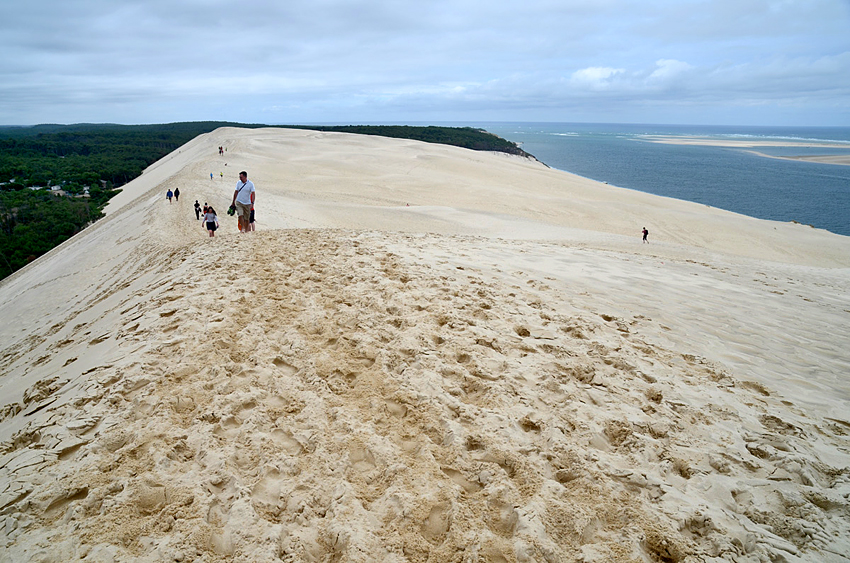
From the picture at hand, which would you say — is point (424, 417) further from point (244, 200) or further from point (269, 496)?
point (244, 200)

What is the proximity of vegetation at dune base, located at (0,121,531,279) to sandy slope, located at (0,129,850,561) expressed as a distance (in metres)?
31.9

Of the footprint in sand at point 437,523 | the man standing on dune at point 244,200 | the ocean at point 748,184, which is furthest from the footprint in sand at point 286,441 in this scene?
the ocean at point 748,184

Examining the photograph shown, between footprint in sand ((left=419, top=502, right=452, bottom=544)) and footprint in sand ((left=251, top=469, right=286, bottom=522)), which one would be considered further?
footprint in sand ((left=251, top=469, right=286, bottom=522))

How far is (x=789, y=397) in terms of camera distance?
443 centimetres

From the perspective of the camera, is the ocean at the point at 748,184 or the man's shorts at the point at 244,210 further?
the ocean at the point at 748,184

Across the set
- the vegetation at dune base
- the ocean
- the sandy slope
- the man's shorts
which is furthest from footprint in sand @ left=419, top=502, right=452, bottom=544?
the ocean

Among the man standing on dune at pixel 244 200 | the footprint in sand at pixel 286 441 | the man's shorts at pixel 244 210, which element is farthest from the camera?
the man's shorts at pixel 244 210

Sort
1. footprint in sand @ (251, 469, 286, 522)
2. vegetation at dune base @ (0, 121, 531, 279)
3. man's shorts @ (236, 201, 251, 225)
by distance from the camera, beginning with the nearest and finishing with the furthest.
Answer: footprint in sand @ (251, 469, 286, 522) → man's shorts @ (236, 201, 251, 225) → vegetation at dune base @ (0, 121, 531, 279)

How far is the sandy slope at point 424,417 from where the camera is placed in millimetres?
2846

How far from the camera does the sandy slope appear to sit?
2.85m

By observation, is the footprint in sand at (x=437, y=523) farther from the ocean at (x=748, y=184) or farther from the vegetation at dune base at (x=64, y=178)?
the ocean at (x=748, y=184)

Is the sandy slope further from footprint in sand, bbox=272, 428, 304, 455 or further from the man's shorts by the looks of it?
the man's shorts

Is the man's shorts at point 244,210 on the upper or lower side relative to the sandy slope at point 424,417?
upper

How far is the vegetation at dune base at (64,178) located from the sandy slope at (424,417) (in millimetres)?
31859
